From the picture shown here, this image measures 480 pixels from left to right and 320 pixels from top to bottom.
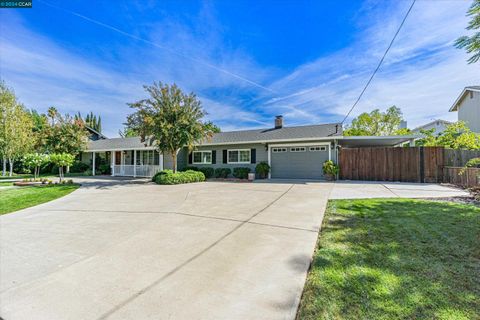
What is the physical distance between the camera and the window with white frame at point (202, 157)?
17.3m

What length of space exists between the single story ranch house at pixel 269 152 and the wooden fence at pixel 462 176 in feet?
8.72

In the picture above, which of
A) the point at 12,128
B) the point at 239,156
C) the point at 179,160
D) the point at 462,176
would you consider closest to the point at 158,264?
the point at 462,176

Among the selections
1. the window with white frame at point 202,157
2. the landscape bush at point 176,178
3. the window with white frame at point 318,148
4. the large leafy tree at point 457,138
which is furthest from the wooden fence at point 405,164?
the window with white frame at point 202,157

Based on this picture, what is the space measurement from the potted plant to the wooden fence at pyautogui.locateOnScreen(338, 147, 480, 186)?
0.70m

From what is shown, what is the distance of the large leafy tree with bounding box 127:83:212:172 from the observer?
43.1 ft

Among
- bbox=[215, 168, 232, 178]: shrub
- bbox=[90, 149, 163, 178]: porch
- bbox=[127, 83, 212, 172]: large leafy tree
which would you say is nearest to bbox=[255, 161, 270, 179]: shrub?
bbox=[215, 168, 232, 178]: shrub

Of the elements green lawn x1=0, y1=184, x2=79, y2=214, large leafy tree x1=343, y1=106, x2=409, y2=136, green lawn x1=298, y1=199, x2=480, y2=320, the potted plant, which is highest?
large leafy tree x1=343, y1=106, x2=409, y2=136

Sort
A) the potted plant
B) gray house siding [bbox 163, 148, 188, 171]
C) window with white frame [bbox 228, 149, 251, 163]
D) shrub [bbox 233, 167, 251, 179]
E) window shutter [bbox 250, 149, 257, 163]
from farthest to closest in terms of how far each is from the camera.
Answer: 1. gray house siding [bbox 163, 148, 188, 171]
2. window with white frame [bbox 228, 149, 251, 163]
3. window shutter [bbox 250, 149, 257, 163]
4. shrub [bbox 233, 167, 251, 179]
5. the potted plant

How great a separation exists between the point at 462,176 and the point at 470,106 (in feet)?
39.0

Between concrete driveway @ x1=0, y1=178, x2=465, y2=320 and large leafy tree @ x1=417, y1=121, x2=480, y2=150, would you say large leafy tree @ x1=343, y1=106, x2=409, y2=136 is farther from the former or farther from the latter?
concrete driveway @ x1=0, y1=178, x2=465, y2=320

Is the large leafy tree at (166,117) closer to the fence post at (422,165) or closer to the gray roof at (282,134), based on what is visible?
the gray roof at (282,134)

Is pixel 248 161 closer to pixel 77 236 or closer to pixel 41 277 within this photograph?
pixel 77 236

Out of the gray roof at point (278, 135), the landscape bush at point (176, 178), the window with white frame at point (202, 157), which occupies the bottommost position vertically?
the landscape bush at point (176, 178)

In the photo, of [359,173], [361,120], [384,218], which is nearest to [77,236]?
[384,218]
